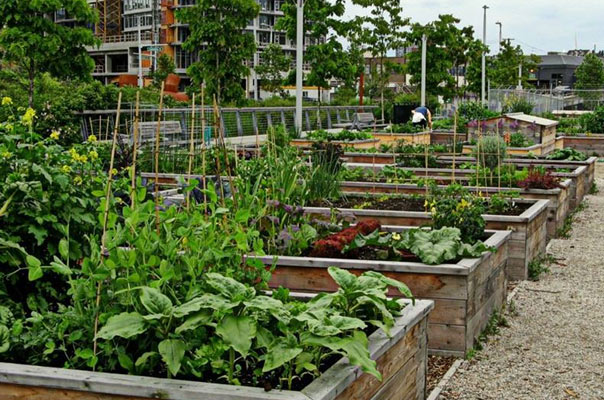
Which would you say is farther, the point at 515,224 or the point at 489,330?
the point at 515,224

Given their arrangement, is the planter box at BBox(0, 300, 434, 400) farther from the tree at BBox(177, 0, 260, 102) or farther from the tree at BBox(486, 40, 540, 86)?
the tree at BBox(486, 40, 540, 86)

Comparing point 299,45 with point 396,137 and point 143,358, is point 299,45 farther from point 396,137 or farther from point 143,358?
point 143,358

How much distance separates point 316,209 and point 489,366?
349 cm

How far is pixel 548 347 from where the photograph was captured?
6.57 meters

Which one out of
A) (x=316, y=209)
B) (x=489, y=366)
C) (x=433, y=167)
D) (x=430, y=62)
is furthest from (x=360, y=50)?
(x=489, y=366)

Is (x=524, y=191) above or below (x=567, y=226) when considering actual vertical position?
above

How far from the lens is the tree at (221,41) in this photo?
90.8 ft

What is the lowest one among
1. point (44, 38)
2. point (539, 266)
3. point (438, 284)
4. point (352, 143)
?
point (539, 266)

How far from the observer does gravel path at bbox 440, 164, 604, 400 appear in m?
5.63

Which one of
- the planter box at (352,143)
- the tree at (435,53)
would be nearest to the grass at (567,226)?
the planter box at (352,143)

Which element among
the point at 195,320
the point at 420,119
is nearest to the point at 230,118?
the point at 420,119

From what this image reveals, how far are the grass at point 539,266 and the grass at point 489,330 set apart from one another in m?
1.84

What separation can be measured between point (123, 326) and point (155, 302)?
0.17 meters

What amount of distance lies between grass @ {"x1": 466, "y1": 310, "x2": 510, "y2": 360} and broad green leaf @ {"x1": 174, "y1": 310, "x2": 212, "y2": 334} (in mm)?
2851
